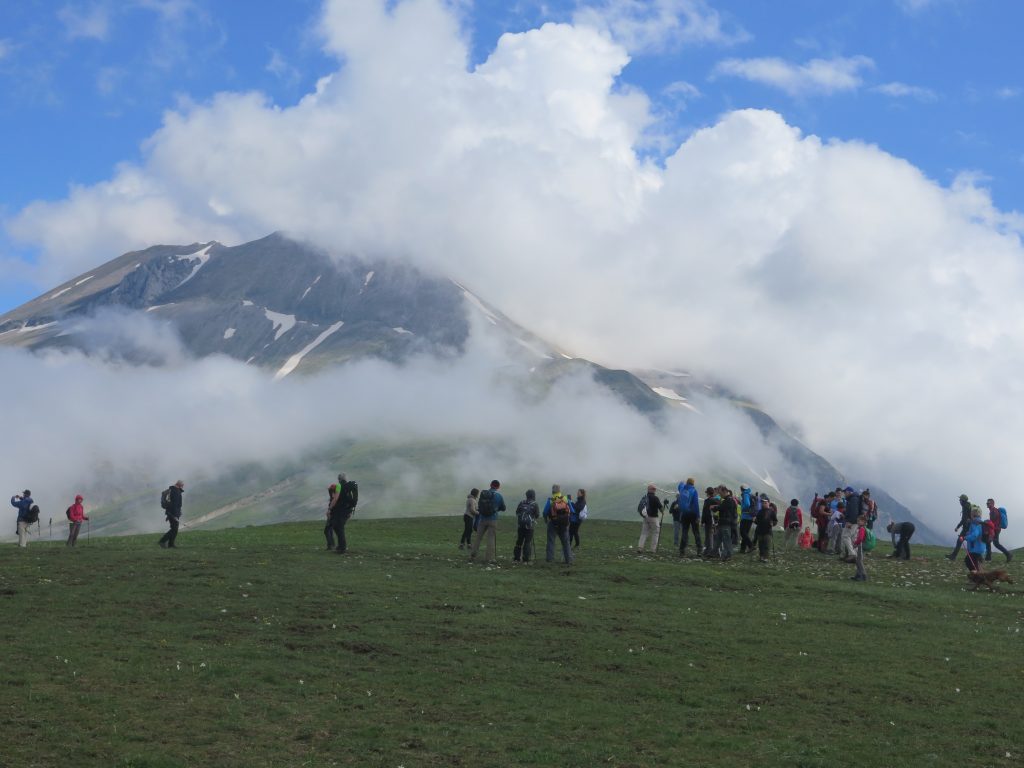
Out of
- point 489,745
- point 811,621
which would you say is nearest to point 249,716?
point 489,745

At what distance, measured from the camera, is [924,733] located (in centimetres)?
2072

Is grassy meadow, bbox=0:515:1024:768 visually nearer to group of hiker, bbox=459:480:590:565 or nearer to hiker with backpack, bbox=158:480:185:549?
group of hiker, bbox=459:480:590:565

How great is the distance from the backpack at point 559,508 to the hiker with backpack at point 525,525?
68 cm

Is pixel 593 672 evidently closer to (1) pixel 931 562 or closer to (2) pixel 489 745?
(2) pixel 489 745

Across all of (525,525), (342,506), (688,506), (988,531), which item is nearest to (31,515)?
(342,506)

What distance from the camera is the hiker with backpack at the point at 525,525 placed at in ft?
137

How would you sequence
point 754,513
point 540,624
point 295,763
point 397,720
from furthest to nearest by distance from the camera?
point 754,513 → point 540,624 → point 397,720 → point 295,763

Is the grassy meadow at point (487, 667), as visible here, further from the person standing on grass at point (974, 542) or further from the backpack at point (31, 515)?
the backpack at point (31, 515)

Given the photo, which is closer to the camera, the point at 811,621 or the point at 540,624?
the point at 540,624

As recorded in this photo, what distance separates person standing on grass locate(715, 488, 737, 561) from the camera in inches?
1804

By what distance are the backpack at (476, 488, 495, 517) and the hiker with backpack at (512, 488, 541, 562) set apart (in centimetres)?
107

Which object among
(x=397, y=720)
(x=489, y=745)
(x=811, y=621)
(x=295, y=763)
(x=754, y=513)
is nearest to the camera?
(x=295, y=763)

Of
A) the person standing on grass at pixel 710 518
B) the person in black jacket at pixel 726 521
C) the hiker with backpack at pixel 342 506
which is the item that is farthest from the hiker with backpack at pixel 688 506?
the hiker with backpack at pixel 342 506

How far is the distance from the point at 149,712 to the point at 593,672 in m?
10.2
